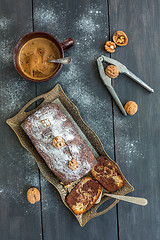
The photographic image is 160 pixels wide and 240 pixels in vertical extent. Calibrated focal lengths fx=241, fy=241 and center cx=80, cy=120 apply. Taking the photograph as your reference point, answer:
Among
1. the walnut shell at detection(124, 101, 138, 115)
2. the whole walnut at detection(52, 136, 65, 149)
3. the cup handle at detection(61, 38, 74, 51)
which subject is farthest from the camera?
the walnut shell at detection(124, 101, 138, 115)

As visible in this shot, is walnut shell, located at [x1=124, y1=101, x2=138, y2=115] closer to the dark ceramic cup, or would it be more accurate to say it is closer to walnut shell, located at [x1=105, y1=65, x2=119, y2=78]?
walnut shell, located at [x1=105, y1=65, x2=119, y2=78]

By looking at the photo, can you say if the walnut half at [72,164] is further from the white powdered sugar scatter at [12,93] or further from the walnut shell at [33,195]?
the white powdered sugar scatter at [12,93]

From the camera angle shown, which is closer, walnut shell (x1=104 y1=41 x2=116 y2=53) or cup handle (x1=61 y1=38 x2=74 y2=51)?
cup handle (x1=61 y1=38 x2=74 y2=51)

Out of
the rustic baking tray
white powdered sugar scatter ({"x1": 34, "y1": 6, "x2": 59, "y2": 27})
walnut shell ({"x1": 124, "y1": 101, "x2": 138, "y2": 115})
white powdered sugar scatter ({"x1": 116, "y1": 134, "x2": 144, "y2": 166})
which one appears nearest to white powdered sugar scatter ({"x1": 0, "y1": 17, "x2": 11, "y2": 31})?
white powdered sugar scatter ({"x1": 34, "y1": 6, "x2": 59, "y2": 27})

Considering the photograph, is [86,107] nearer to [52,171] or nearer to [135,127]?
[135,127]

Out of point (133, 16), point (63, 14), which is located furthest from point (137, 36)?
point (63, 14)

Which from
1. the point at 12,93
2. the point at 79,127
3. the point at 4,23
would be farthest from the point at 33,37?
the point at 79,127

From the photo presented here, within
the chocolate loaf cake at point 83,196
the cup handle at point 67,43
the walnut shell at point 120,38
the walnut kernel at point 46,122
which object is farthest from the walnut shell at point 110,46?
the chocolate loaf cake at point 83,196
